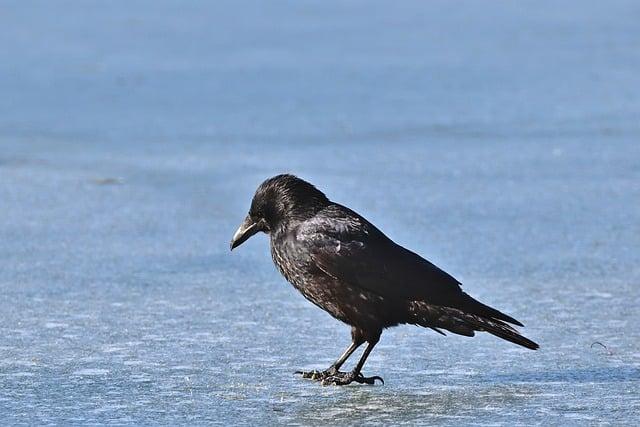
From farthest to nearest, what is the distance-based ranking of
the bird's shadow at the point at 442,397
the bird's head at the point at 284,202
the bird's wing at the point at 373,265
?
the bird's head at the point at 284,202
the bird's wing at the point at 373,265
the bird's shadow at the point at 442,397

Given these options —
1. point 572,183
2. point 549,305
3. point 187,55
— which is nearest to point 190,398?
point 549,305

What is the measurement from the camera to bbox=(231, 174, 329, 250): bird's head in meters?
4.84

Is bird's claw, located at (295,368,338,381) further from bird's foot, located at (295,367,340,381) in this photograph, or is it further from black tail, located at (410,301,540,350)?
black tail, located at (410,301,540,350)

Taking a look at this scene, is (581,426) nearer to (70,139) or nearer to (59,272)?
(59,272)

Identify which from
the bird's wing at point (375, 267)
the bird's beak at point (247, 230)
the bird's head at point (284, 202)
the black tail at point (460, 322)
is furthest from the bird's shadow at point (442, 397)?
the bird's beak at point (247, 230)

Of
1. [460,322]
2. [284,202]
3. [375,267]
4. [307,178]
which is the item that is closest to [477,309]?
[460,322]

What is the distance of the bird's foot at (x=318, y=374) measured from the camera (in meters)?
4.48

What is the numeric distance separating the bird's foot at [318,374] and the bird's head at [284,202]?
561 millimetres

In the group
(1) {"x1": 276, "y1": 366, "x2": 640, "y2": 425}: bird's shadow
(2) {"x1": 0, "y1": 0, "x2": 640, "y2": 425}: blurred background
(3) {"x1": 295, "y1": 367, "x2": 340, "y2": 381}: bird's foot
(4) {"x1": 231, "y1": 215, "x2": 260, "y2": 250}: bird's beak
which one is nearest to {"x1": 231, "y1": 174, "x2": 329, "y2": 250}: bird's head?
(4) {"x1": 231, "y1": 215, "x2": 260, "y2": 250}: bird's beak

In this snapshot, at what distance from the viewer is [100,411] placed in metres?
3.97

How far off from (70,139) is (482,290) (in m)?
4.24

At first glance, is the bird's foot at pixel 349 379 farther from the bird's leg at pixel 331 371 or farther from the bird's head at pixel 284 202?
the bird's head at pixel 284 202

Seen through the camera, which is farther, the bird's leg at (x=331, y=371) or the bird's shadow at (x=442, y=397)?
the bird's leg at (x=331, y=371)

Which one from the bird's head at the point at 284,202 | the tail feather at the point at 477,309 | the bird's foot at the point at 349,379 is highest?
the bird's head at the point at 284,202
